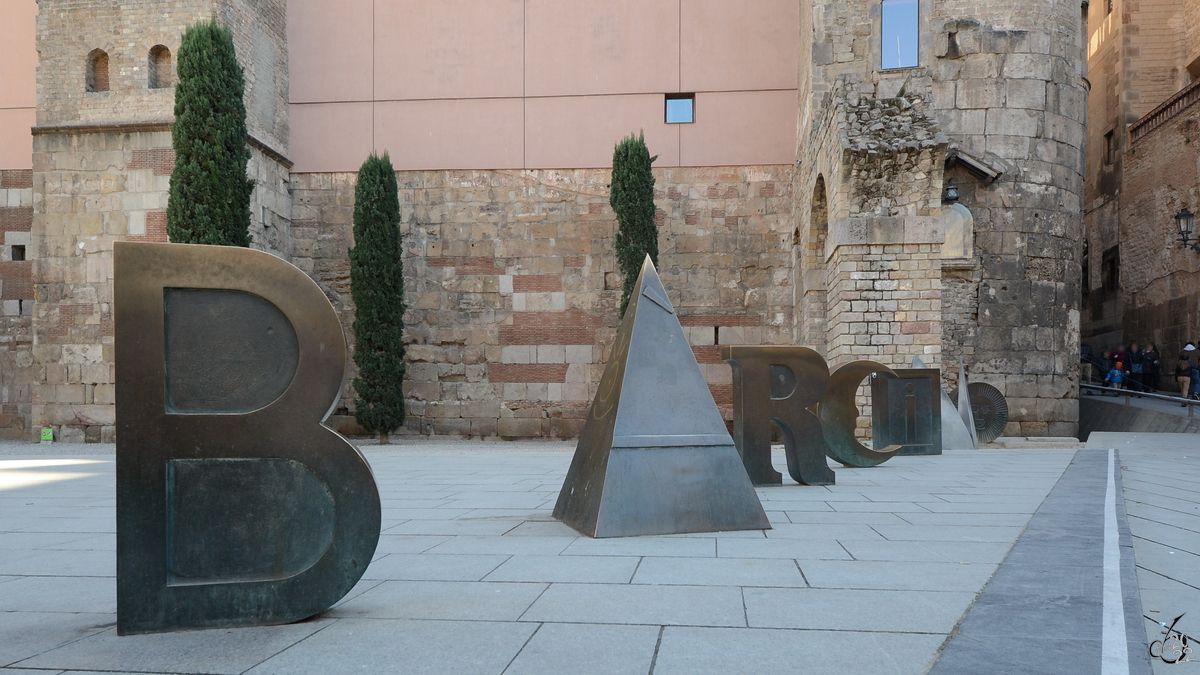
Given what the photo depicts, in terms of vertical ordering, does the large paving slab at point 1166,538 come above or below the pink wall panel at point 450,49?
below

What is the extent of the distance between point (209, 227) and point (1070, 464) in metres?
10.6

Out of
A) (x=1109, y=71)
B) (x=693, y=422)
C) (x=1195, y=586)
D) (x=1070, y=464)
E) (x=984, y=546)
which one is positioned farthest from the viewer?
(x=1109, y=71)

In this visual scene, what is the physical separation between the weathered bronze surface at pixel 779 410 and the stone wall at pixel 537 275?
292 inches

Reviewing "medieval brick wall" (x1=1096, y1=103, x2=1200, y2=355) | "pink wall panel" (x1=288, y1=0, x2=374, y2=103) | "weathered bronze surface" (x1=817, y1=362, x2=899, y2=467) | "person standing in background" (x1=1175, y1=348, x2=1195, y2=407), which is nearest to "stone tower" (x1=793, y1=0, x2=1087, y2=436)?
"person standing in background" (x1=1175, y1=348, x2=1195, y2=407)

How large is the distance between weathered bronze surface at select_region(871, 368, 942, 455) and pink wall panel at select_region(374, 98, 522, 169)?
7729 millimetres

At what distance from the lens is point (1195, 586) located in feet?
9.41

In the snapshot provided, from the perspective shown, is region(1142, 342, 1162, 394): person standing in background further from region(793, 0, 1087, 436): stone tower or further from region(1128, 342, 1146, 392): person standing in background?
region(793, 0, 1087, 436): stone tower

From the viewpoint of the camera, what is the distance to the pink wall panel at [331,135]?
14008 millimetres

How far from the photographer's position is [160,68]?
495 inches

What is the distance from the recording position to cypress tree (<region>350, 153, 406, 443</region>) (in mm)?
12898

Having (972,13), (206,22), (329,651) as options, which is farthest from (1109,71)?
(329,651)

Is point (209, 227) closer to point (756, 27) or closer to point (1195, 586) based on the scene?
point (756, 27)

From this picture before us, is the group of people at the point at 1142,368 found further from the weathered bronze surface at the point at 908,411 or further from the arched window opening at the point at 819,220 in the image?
the weathered bronze surface at the point at 908,411

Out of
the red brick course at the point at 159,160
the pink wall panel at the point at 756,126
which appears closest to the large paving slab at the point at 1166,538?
the pink wall panel at the point at 756,126
